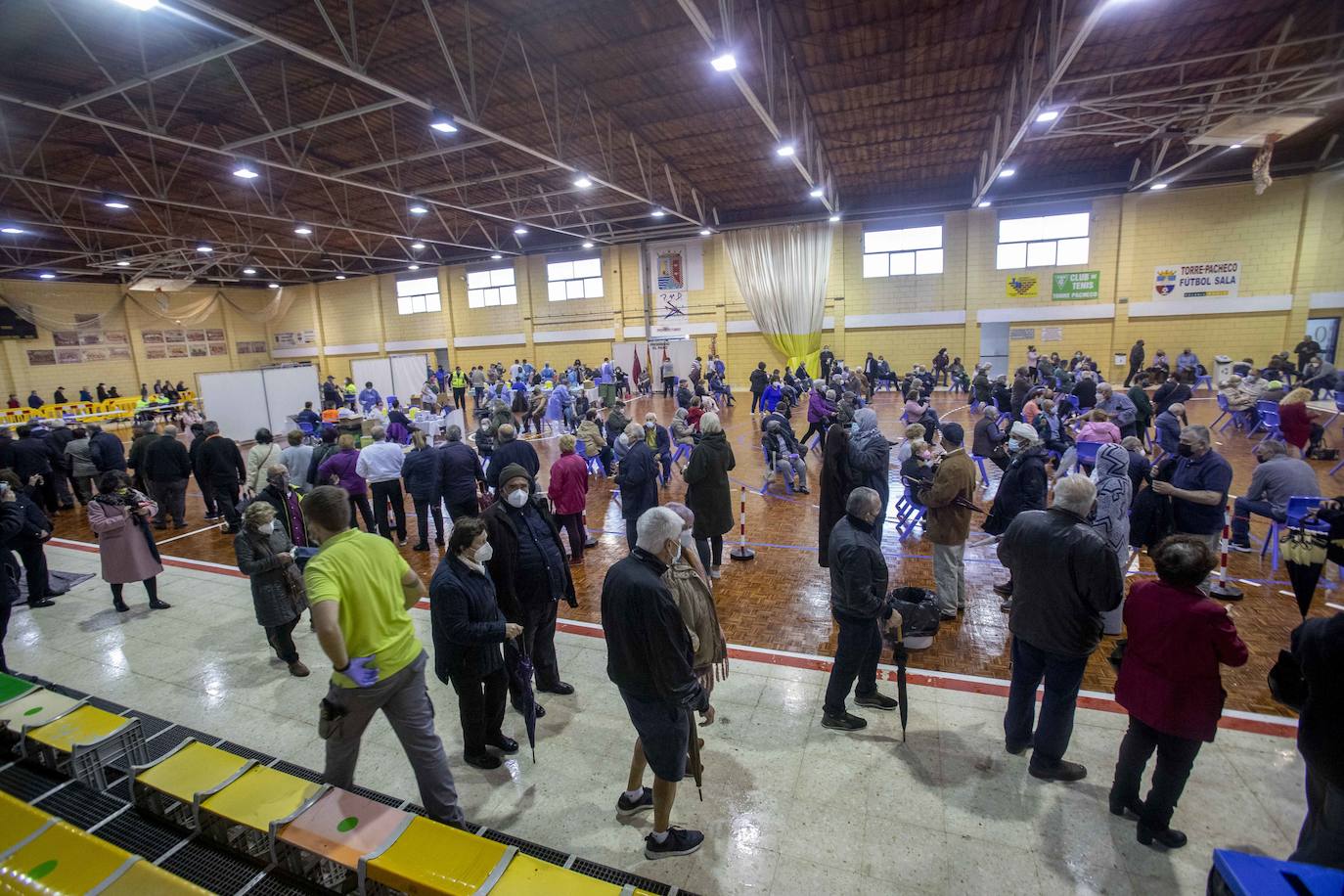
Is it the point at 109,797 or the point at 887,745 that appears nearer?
the point at 109,797

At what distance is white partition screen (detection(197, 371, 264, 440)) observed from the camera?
49.6ft

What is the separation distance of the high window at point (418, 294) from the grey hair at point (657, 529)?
30.6 m

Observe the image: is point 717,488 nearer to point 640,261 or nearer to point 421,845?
point 421,845

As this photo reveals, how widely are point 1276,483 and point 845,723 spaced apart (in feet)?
15.5

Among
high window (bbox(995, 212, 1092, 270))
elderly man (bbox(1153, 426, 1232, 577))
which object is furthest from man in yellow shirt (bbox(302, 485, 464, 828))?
high window (bbox(995, 212, 1092, 270))

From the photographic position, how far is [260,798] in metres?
2.67

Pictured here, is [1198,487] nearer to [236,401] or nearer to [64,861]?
[64,861]

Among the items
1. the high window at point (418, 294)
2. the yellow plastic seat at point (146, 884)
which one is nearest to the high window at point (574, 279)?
the high window at point (418, 294)

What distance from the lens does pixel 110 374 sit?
27375 millimetres

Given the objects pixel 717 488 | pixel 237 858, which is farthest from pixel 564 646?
pixel 237 858

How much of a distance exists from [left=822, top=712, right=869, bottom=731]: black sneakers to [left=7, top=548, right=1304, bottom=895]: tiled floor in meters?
0.07

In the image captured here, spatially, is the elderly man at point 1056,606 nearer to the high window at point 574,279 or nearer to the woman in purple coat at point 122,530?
the woman in purple coat at point 122,530

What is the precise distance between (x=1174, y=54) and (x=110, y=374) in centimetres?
3877

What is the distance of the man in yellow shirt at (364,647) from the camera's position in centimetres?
244
